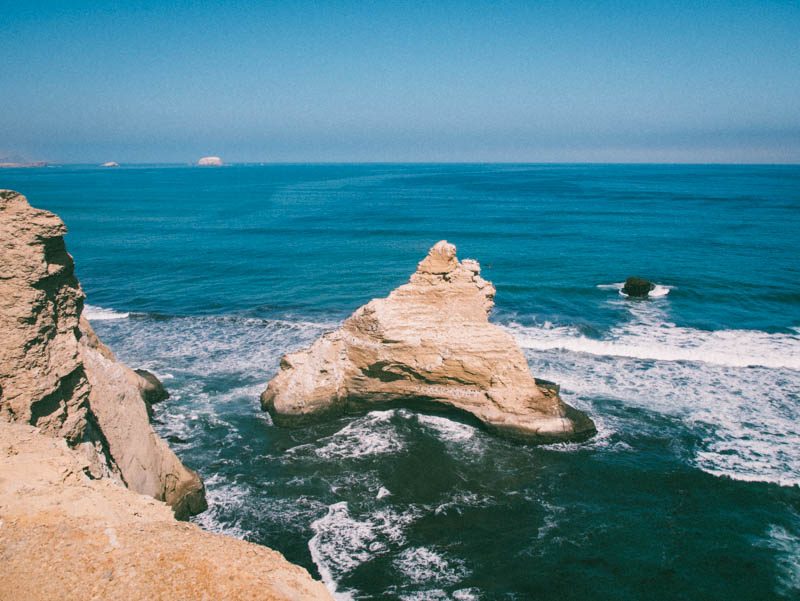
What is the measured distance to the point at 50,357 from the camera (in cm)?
1003

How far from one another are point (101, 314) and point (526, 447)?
29059 millimetres

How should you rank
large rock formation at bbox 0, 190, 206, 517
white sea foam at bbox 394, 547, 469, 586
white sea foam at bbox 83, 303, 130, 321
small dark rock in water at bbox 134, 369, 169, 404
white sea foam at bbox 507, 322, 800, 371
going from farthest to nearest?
white sea foam at bbox 83, 303, 130, 321, white sea foam at bbox 507, 322, 800, 371, small dark rock in water at bbox 134, 369, 169, 404, white sea foam at bbox 394, 547, 469, 586, large rock formation at bbox 0, 190, 206, 517

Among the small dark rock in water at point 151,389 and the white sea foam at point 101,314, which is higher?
the white sea foam at point 101,314

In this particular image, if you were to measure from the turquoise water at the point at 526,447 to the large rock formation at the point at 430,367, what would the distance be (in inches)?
34.3

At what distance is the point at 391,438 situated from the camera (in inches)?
738

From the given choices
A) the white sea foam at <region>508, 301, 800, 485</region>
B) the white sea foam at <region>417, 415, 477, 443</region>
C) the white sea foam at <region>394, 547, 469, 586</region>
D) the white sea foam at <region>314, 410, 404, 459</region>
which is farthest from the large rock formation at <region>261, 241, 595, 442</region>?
the white sea foam at <region>394, 547, 469, 586</region>

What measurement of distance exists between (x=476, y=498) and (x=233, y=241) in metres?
50.2

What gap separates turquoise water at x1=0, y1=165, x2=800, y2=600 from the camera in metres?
13.1

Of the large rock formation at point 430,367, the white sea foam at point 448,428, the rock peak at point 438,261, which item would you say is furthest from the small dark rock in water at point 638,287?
the white sea foam at point 448,428

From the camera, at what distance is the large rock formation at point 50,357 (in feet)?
31.1

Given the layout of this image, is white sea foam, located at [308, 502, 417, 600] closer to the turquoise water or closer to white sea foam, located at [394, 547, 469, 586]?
the turquoise water

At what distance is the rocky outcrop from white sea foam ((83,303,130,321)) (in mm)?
29511

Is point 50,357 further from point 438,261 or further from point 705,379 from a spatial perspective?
point 705,379

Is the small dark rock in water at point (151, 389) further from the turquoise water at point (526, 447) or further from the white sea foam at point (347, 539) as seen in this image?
the white sea foam at point (347, 539)
